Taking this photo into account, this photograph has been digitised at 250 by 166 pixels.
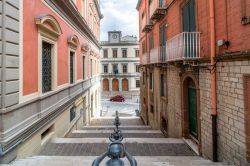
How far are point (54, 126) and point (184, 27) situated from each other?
22.1 ft

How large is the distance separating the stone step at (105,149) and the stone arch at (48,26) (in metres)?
3.98

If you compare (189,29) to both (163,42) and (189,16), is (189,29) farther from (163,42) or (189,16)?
(163,42)

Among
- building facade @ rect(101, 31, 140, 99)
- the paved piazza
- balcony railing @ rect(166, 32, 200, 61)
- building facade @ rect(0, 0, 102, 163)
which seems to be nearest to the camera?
building facade @ rect(0, 0, 102, 163)

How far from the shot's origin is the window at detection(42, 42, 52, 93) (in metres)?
8.12

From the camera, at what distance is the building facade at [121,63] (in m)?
49.1

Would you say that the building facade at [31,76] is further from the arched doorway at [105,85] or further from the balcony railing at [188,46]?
the arched doorway at [105,85]

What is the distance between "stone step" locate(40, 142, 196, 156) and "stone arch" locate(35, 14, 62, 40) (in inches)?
157

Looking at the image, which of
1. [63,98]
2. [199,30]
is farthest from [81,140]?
[199,30]

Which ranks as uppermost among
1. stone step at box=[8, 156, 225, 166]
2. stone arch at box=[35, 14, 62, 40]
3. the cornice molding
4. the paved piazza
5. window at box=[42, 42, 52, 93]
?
the cornice molding

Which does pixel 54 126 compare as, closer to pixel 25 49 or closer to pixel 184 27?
pixel 25 49

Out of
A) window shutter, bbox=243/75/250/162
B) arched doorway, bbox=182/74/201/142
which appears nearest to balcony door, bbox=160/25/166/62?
arched doorway, bbox=182/74/201/142

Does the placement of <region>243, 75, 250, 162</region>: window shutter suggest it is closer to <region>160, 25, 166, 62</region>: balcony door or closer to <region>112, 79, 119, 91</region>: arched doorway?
<region>160, 25, 166, 62</region>: balcony door

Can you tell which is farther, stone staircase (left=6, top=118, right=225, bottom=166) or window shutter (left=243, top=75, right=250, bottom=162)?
stone staircase (left=6, top=118, right=225, bottom=166)

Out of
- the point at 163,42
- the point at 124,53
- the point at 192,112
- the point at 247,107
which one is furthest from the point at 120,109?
the point at 247,107
